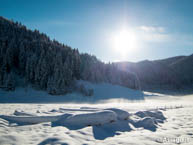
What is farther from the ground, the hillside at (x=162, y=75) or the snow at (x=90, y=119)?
the hillside at (x=162, y=75)

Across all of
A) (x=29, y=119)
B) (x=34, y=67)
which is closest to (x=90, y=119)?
(x=29, y=119)

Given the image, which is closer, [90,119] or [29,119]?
[90,119]

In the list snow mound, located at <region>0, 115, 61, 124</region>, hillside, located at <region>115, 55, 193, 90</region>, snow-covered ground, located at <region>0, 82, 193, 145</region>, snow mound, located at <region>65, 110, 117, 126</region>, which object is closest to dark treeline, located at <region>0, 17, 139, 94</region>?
snow mound, located at <region>0, 115, 61, 124</region>

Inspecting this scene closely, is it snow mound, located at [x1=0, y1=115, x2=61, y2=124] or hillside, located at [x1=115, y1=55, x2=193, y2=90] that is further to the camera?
hillside, located at [x1=115, y1=55, x2=193, y2=90]

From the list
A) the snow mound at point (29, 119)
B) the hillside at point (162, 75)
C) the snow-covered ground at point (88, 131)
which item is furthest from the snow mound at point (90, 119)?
the hillside at point (162, 75)

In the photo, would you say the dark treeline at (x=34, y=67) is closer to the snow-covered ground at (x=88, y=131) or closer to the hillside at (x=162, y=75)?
the snow-covered ground at (x=88, y=131)

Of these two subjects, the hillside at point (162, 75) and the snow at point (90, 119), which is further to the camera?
the hillside at point (162, 75)

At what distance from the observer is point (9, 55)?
33.7 m

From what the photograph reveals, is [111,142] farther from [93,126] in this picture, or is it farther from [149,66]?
[149,66]

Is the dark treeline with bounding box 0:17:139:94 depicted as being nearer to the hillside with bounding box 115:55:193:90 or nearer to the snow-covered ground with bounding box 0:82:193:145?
the snow-covered ground with bounding box 0:82:193:145

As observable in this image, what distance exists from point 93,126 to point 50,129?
2.12 metres

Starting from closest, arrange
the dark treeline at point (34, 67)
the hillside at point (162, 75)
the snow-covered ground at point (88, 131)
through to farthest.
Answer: the snow-covered ground at point (88, 131), the dark treeline at point (34, 67), the hillside at point (162, 75)

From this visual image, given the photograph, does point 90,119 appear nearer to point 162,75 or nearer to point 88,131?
point 88,131

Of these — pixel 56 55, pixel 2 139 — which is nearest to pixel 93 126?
pixel 2 139
